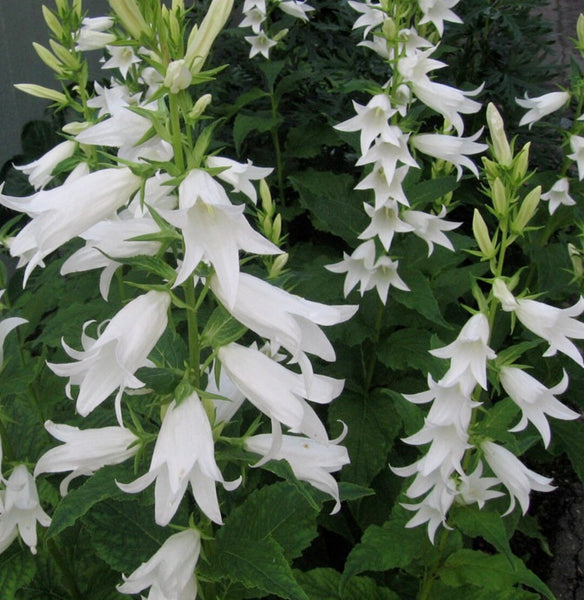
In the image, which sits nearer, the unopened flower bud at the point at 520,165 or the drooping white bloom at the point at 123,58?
the unopened flower bud at the point at 520,165

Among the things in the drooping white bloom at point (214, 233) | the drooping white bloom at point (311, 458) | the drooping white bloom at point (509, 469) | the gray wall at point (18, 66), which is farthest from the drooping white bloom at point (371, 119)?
the gray wall at point (18, 66)

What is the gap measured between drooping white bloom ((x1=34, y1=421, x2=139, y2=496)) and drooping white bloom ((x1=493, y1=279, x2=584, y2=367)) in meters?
0.98

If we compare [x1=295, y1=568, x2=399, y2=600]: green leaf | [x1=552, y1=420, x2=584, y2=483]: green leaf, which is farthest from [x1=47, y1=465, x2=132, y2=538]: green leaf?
[x1=552, y1=420, x2=584, y2=483]: green leaf

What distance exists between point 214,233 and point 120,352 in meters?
0.26

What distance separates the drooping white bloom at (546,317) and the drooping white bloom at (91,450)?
98 centimetres

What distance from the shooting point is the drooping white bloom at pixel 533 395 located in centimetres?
175

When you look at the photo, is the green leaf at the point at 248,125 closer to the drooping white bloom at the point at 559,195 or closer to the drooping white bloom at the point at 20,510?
the drooping white bloom at the point at 559,195

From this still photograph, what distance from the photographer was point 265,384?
125 centimetres

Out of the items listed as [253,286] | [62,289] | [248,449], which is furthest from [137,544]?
[62,289]

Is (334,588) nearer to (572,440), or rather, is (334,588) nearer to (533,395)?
(533,395)

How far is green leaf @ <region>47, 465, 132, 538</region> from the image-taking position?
1383 mm

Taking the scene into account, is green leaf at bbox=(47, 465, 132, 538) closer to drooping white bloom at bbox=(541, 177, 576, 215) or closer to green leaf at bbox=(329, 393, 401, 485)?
green leaf at bbox=(329, 393, 401, 485)

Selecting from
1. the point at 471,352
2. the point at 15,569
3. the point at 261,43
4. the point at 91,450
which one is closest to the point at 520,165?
the point at 471,352

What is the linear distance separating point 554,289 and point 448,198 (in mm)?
686
